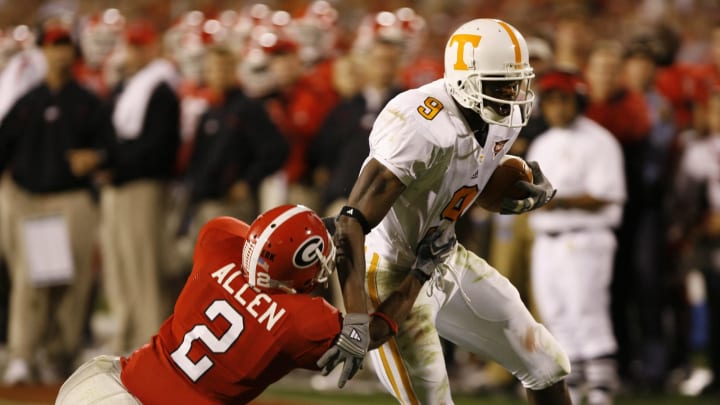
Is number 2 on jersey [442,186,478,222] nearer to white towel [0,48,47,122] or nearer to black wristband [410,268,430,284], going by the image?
black wristband [410,268,430,284]

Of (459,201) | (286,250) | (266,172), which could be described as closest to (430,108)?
(459,201)

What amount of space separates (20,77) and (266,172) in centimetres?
173

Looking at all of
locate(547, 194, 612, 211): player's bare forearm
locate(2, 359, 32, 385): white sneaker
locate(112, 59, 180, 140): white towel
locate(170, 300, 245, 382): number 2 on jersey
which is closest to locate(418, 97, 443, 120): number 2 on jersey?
locate(170, 300, 245, 382): number 2 on jersey

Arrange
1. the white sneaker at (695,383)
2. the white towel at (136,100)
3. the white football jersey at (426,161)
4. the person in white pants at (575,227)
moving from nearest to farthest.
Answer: the white football jersey at (426,161) → the person in white pants at (575,227) → the white sneaker at (695,383) → the white towel at (136,100)

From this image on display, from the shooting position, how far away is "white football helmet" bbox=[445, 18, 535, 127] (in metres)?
4.26

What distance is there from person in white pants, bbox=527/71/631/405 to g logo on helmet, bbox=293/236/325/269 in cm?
305

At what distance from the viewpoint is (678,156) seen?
24.8 feet

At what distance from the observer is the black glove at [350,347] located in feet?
12.5

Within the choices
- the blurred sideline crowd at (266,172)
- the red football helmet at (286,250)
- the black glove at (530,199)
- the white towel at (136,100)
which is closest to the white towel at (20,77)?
the blurred sideline crowd at (266,172)

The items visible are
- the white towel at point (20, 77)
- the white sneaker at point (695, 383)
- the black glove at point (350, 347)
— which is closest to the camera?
the black glove at point (350, 347)

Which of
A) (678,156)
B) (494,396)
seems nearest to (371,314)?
(494,396)

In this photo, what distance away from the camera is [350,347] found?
3799 mm

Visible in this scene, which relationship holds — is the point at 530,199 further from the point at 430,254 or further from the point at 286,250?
the point at 286,250

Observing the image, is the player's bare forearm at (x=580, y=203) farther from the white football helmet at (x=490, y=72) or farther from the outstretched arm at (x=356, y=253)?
the outstretched arm at (x=356, y=253)
